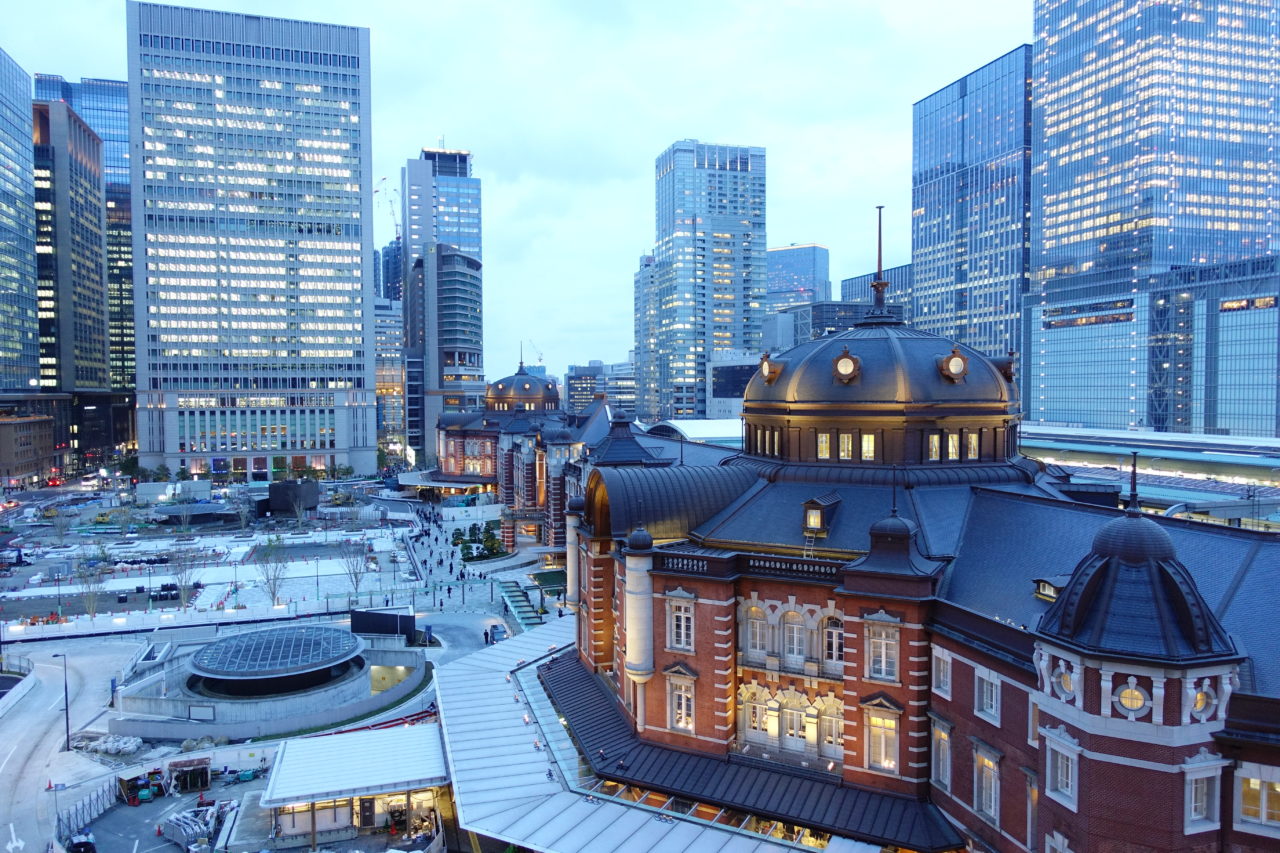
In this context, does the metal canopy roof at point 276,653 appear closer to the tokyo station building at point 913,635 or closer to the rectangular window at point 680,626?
the tokyo station building at point 913,635

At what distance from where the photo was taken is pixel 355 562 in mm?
92312

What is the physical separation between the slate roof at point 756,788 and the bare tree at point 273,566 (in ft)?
162

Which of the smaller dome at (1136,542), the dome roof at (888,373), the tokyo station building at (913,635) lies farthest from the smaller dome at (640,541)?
the smaller dome at (1136,542)

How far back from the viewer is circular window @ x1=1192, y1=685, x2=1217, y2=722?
23.6m

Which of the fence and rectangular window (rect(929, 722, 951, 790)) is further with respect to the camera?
the fence

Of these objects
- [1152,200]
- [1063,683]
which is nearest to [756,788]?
[1063,683]

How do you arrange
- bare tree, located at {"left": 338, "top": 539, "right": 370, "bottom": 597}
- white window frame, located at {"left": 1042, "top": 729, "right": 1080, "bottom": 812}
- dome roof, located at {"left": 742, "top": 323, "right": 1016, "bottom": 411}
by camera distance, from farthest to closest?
bare tree, located at {"left": 338, "top": 539, "right": 370, "bottom": 597} → dome roof, located at {"left": 742, "top": 323, "right": 1016, "bottom": 411} → white window frame, located at {"left": 1042, "top": 729, "right": 1080, "bottom": 812}

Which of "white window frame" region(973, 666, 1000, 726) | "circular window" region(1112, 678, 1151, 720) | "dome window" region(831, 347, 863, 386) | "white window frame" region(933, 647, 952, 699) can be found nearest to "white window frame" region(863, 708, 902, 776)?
"white window frame" region(933, 647, 952, 699)

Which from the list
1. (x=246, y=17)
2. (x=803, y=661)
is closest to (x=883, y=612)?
(x=803, y=661)

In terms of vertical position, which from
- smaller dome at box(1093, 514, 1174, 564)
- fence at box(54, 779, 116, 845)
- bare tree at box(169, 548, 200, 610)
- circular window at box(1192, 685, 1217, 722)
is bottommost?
fence at box(54, 779, 116, 845)

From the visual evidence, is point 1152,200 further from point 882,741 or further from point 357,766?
point 357,766

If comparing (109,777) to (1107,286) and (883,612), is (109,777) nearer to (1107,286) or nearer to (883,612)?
(883,612)

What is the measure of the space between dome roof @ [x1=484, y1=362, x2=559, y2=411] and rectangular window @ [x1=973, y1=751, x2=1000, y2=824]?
134 metres

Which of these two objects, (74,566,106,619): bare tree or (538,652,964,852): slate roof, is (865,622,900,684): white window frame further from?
(74,566,106,619): bare tree
